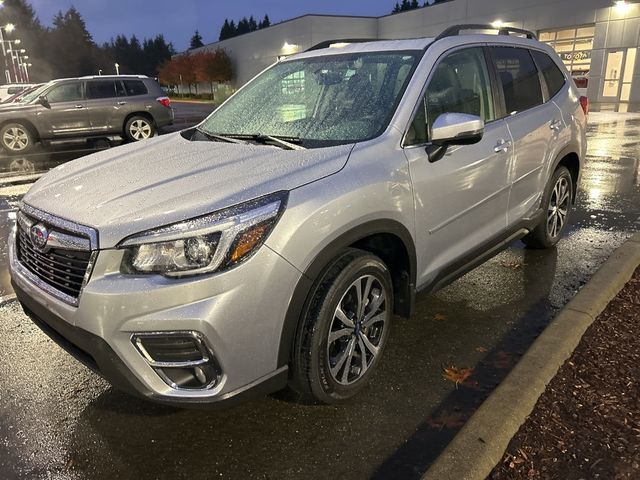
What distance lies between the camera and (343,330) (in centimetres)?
266

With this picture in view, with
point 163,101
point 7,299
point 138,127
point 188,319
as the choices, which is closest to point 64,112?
point 138,127

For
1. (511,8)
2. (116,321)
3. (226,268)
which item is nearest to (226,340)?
(226,268)

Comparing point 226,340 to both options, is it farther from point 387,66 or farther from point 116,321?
point 387,66

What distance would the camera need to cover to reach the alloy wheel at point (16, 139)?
13023 mm

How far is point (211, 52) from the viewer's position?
6431 cm

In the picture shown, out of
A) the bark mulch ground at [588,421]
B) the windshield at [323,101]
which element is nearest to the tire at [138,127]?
the windshield at [323,101]

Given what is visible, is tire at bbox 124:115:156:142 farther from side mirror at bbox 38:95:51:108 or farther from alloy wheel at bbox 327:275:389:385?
alloy wheel at bbox 327:275:389:385

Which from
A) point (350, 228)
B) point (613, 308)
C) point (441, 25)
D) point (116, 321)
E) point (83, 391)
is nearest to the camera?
point (116, 321)

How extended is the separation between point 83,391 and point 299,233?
65.8 inches

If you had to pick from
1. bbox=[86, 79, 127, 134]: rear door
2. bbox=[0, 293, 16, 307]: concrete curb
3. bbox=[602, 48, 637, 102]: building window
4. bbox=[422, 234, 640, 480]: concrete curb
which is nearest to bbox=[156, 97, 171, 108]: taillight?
bbox=[86, 79, 127, 134]: rear door

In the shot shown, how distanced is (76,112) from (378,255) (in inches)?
482

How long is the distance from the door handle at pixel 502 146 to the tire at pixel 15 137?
12685mm

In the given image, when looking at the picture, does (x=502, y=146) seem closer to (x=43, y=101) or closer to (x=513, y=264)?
(x=513, y=264)

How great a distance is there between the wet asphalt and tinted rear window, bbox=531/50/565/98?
182 cm
